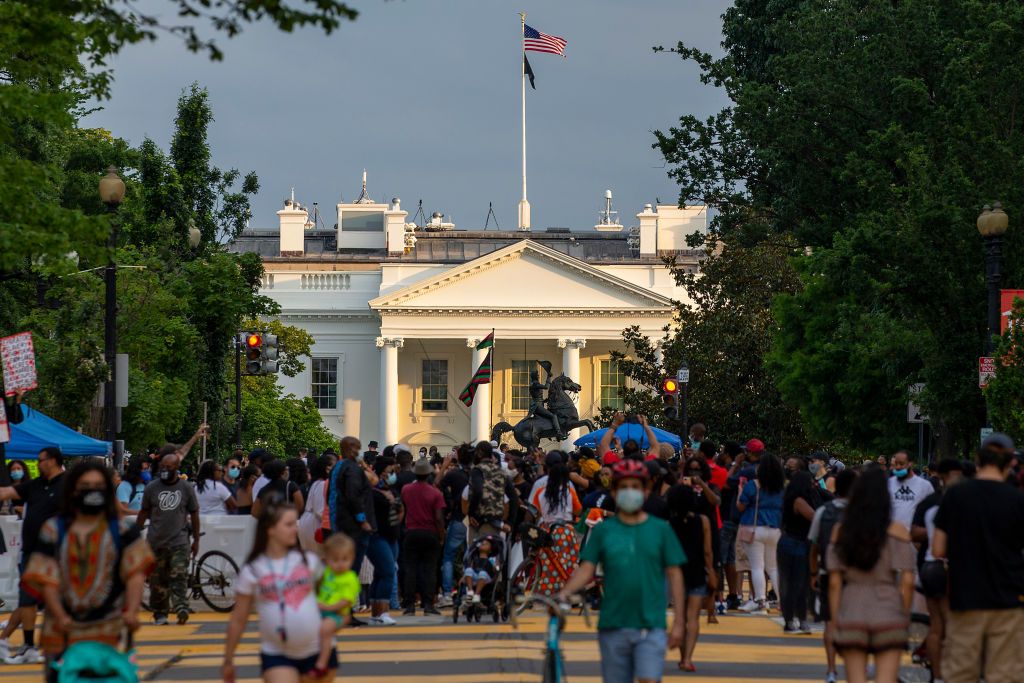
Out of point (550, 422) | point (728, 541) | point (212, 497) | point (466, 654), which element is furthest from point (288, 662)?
point (550, 422)

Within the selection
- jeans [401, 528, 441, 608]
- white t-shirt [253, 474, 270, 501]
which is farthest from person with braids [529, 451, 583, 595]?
white t-shirt [253, 474, 270, 501]

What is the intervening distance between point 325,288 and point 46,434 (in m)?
62.3

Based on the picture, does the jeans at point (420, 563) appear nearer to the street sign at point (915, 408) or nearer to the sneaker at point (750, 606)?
the sneaker at point (750, 606)

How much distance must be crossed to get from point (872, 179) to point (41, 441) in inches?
591

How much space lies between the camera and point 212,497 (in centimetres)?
2053

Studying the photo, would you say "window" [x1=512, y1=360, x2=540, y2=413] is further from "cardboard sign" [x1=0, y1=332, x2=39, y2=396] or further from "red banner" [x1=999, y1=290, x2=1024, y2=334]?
"cardboard sign" [x1=0, y1=332, x2=39, y2=396]

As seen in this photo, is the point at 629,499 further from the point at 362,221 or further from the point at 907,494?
the point at 362,221

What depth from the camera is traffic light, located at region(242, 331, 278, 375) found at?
33.2 m

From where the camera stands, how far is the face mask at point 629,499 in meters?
9.27

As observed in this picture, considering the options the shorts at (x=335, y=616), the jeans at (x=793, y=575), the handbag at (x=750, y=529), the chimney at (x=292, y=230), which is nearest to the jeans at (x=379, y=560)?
the handbag at (x=750, y=529)

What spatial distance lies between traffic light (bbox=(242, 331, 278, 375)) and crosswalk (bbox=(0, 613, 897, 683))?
48.6 ft

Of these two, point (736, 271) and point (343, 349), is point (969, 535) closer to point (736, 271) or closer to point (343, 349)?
point (736, 271)

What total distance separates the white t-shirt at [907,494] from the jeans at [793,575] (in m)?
0.91

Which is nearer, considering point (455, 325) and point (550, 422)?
point (550, 422)
